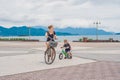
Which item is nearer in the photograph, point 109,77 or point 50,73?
point 109,77

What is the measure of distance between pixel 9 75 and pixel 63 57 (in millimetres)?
7561

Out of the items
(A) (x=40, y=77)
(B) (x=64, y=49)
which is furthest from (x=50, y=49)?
(A) (x=40, y=77)

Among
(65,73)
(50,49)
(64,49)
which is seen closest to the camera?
(65,73)

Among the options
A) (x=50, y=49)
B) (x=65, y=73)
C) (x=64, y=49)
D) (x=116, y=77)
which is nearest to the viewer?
(x=116, y=77)

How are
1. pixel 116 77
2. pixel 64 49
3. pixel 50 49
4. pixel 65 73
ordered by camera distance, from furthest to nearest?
pixel 64 49 → pixel 50 49 → pixel 65 73 → pixel 116 77

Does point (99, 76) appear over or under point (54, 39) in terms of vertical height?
under

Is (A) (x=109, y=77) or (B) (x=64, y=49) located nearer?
(A) (x=109, y=77)

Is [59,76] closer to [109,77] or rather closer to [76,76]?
[76,76]

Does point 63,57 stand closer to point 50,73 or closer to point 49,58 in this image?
point 49,58

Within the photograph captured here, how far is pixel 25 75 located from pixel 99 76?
94.4 inches

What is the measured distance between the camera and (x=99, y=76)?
34.2ft

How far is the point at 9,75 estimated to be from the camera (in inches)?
425

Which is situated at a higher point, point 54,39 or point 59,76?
point 54,39

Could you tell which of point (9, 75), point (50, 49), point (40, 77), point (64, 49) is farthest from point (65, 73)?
point (64, 49)
